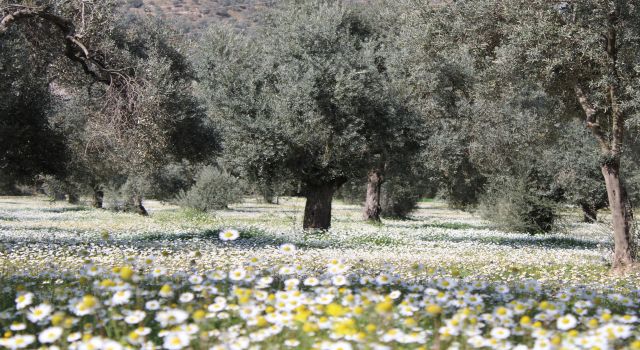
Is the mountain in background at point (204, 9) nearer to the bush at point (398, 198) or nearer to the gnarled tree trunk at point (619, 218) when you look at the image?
the bush at point (398, 198)

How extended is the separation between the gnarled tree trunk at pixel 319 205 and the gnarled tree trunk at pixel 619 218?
421 inches

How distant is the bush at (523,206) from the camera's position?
85.5ft

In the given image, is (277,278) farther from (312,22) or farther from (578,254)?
(312,22)

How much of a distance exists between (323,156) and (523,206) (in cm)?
1232

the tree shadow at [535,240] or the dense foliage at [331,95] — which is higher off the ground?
the dense foliage at [331,95]

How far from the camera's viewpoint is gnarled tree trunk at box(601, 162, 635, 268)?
13492mm

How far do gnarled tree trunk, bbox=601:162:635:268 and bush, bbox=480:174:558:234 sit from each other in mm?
12053

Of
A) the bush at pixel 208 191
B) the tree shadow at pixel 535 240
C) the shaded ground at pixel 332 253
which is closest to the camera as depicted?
the shaded ground at pixel 332 253

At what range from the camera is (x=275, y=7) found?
29812mm

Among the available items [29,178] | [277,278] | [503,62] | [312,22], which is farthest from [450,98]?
[277,278]

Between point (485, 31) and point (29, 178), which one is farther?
A: point (29, 178)

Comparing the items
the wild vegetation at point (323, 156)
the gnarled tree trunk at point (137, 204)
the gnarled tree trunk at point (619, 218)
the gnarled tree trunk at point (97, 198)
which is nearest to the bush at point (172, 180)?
the gnarled tree trunk at point (97, 198)

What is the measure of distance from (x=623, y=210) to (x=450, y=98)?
50.6 feet

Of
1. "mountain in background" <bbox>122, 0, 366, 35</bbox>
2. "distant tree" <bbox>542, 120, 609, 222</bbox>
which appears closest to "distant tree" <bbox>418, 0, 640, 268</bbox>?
"distant tree" <bbox>542, 120, 609, 222</bbox>
